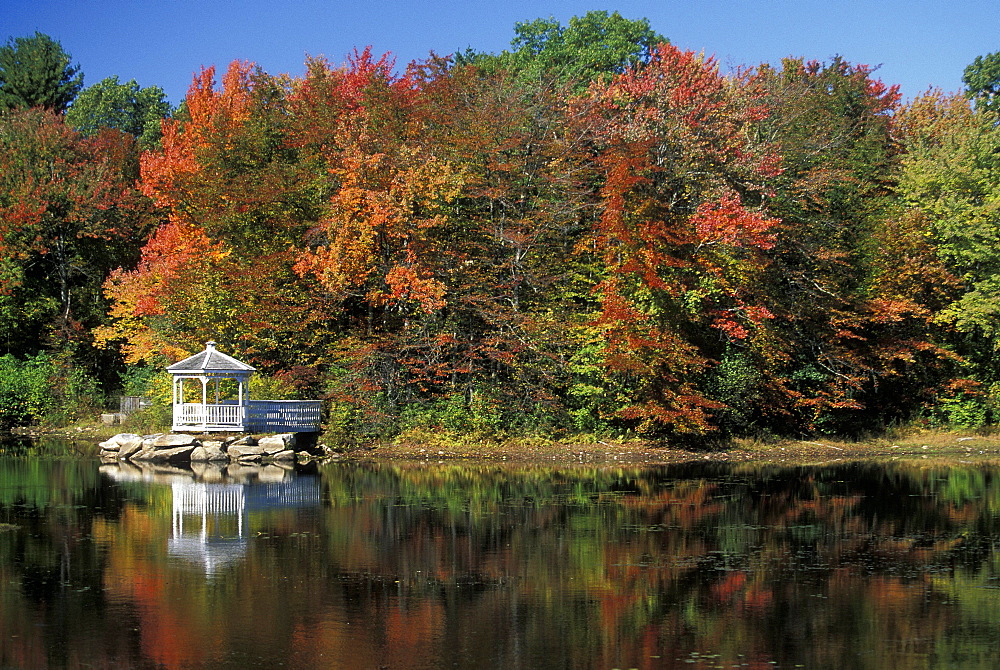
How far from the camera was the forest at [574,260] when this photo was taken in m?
37.0

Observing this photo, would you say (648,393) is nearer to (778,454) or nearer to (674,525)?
(778,454)

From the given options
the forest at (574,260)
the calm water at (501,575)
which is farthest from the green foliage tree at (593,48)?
the calm water at (501,575)

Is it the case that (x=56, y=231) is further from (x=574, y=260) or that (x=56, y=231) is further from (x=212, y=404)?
(x=574, y=260)

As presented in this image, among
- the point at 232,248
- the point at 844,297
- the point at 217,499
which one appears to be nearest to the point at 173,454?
the point at 232,248

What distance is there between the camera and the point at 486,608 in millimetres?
14156

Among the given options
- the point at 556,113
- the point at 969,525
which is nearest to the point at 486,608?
the point at 969,525

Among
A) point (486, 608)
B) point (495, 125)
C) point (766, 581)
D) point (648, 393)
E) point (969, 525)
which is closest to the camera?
point (486, 608)

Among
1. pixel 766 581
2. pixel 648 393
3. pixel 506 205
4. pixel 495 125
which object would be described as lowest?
pixel 766 581

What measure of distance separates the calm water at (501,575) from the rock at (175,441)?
7414mm

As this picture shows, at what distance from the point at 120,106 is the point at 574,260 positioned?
50515mm

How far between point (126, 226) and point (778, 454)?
96.5 feet

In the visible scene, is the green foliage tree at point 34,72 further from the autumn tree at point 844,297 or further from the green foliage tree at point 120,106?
the autumn tree at point 844,297

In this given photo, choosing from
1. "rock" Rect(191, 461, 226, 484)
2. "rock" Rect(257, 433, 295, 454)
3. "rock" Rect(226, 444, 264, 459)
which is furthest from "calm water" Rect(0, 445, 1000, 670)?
"rock" Rect(226, 444, 264, 459)

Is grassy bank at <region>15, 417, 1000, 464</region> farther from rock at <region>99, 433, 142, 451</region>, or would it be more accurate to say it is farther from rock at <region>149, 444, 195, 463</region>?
rock at <region>149, 444, 195, 463</region>
